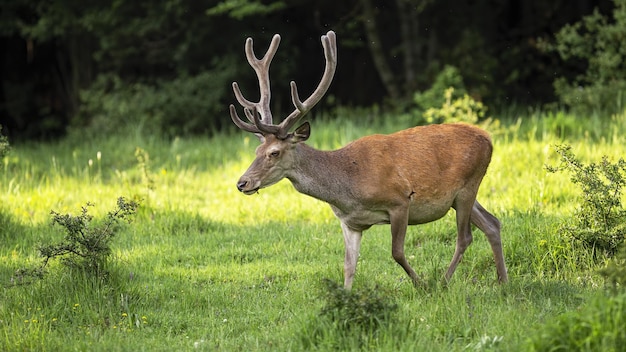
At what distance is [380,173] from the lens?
7.21 meters

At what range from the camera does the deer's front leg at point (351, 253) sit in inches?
291

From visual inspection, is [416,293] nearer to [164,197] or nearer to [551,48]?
[164,197]

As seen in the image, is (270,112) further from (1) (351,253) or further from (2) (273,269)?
(2) (273,269)

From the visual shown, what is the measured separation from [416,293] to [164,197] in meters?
4.94

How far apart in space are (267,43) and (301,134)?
41.2 feet

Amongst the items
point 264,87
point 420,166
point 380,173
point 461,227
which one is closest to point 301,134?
point 380,173

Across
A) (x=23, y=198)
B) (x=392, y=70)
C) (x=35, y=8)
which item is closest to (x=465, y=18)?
(x=392, y=70)

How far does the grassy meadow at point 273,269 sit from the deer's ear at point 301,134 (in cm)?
112

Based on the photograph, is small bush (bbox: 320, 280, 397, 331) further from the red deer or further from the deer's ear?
the deer's ear

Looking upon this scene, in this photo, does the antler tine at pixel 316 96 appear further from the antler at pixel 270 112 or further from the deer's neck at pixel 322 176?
the deer's neck at pixel 322 176

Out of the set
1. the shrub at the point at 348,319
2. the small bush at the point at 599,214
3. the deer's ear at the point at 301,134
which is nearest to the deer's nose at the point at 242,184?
the deer's ear at the point at 301,134

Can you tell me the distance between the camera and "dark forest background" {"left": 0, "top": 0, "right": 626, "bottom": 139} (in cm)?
1783

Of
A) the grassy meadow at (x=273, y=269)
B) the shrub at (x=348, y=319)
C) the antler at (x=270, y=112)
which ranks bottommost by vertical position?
the grassy meadow at (x=273, y=269)

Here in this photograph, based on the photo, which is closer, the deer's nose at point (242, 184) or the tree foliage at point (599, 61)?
the deer's nose at point (242, 184)
